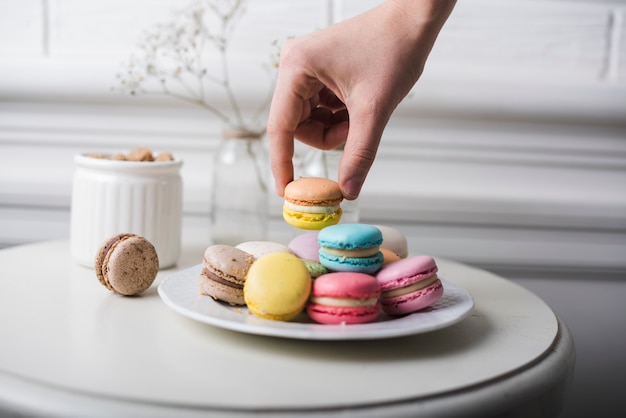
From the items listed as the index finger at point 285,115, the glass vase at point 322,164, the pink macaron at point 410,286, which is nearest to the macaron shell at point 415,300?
the pink macaron at point 410,286

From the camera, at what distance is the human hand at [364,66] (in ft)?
2.74

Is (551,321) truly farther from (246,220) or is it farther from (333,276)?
(246,220)

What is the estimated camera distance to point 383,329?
0.62 metres

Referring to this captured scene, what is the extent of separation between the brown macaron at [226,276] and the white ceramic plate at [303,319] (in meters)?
0.01

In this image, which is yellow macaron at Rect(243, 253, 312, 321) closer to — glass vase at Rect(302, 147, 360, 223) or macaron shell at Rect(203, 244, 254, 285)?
macaron shell at Rect(203, 244, 254, 285)

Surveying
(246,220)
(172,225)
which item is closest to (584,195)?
(246,220)

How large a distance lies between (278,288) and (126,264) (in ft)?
0.79

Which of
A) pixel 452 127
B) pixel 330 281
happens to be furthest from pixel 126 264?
pixel 452 127

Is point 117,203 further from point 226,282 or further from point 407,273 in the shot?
point 407,273

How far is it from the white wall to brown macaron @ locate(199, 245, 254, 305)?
75 cm

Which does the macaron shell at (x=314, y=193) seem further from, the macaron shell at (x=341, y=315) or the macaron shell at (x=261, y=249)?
the macaron shell at (x=341, y=315)

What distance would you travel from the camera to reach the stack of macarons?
67 cm

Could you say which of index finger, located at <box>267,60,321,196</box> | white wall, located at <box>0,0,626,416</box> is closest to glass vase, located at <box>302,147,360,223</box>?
index finger, located at <box>267,60,321,196</box>

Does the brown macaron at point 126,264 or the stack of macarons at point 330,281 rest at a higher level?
the stack of macarons at point 330,281
